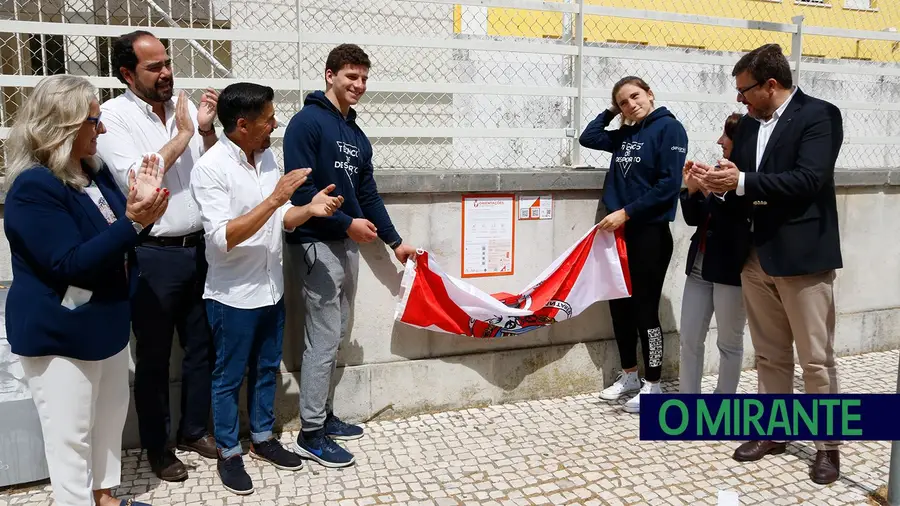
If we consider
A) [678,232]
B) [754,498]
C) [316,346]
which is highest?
[678,232]

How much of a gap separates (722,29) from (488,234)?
1053 cm

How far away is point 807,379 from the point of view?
13.1 feet

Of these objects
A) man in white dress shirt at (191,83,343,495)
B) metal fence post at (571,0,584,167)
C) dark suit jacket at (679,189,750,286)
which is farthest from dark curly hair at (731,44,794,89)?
man in white dress shirt at (191,83,343,495)

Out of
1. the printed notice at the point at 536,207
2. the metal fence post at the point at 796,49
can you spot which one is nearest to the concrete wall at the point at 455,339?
the printed notice at the point at 536,207

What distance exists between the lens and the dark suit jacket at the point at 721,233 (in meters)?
4.15

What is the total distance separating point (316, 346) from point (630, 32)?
9.82m

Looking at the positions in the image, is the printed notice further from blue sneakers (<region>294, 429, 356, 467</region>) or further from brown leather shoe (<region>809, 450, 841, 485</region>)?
brown leather shoe (<region>809, 450, 841, 485</region>)

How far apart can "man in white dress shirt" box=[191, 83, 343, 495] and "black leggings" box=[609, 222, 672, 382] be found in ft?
7.47

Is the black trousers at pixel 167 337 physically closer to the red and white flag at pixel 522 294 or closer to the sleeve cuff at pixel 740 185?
the red and white flag at pixel 522 294

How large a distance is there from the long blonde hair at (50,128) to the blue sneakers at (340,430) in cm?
225

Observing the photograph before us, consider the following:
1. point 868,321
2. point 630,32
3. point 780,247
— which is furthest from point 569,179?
point 630,32

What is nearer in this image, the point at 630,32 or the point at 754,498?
the point at 754,498

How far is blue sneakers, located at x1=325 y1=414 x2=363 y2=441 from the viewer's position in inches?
178

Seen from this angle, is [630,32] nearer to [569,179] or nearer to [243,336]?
[569,179]
